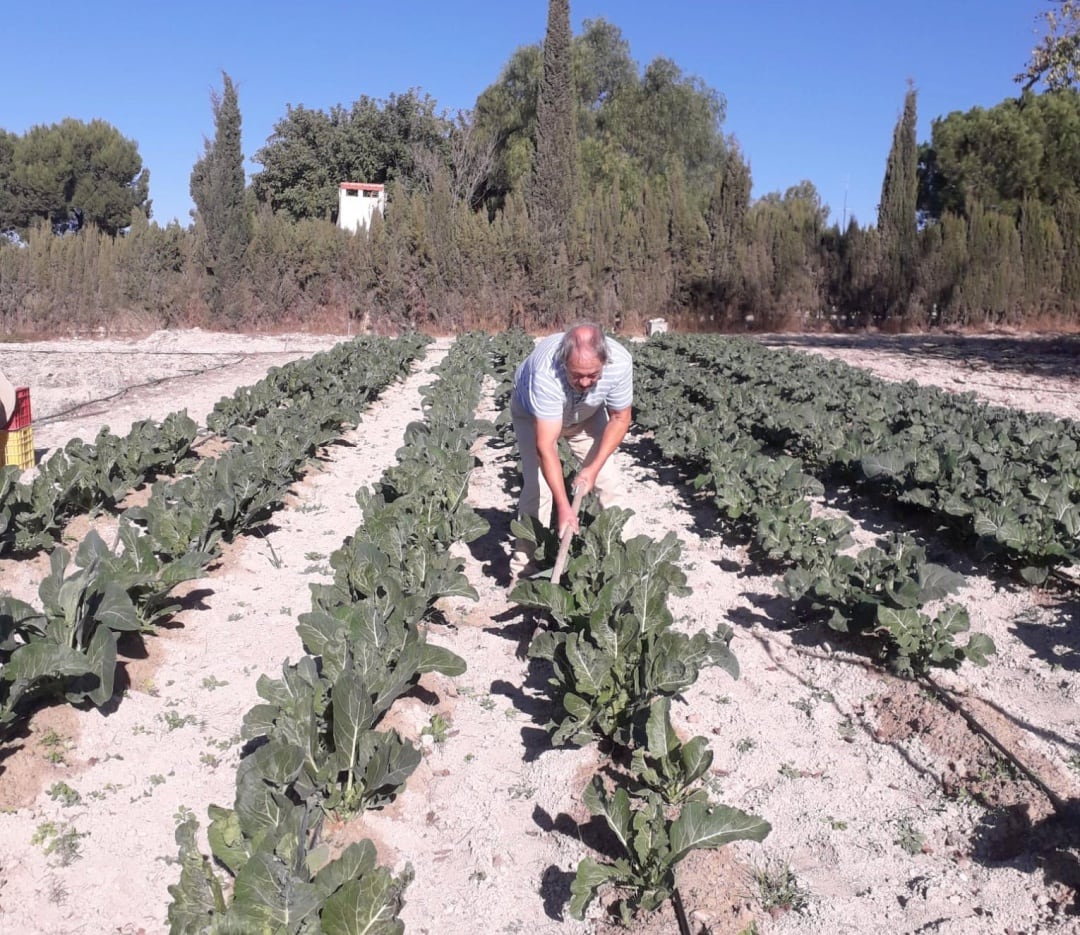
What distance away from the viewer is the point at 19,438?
7.37 m

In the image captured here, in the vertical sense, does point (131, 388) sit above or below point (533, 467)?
below

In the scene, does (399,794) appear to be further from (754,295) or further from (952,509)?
(754,295)

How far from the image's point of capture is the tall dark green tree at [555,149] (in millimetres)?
25953

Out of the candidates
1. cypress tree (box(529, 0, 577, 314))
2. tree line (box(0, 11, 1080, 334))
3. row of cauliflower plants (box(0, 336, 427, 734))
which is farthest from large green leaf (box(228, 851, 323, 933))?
cypress tree (box(529, 0, 577, 314))

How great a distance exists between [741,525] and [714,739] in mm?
2767

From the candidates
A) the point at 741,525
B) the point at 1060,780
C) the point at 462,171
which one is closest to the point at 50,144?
the point at 462,171

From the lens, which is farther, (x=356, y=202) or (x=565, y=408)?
(x=356, y=202)

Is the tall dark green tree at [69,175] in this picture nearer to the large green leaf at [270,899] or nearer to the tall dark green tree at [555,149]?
the tall dark green tree at [555,149]

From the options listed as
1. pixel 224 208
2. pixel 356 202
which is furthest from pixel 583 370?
pixel 356 202

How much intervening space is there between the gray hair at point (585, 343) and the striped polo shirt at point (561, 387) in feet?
0.39

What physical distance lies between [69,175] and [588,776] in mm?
52269

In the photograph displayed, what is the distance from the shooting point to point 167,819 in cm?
322

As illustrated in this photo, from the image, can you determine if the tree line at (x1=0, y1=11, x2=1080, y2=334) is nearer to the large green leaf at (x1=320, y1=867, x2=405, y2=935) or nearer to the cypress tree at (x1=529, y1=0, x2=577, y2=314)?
the cypress tree at (x1=529, y1=0, x2=577, y2=314)

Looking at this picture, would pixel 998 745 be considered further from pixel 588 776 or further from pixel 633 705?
pixel 588 776
